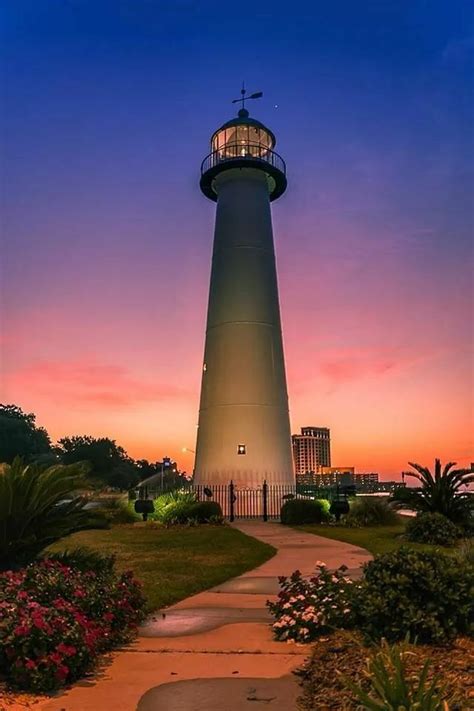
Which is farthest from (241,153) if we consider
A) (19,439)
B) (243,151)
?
(19,439)

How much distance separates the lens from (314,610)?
636cm

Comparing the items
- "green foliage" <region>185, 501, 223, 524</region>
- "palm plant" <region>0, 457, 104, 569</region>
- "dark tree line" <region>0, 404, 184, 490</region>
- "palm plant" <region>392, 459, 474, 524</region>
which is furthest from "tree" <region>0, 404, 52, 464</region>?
"palm plant" <region>0, 457, 104, 569</region>

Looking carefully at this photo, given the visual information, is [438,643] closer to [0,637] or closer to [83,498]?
[0,637]

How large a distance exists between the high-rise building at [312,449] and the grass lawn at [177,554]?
105965mm

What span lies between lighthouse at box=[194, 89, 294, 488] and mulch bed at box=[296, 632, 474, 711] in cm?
2044

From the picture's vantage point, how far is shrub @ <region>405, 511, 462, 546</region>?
52.0 ft

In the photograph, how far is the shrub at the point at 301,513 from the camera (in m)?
23.0

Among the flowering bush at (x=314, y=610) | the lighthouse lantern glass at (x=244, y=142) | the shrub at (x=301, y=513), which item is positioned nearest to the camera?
the flowering bush at (x=314, y=610)

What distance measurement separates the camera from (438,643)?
5598 millimetres

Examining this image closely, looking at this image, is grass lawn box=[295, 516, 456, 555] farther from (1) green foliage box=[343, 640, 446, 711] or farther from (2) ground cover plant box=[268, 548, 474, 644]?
(1) green foliage box=[343, 640, 446, 711]

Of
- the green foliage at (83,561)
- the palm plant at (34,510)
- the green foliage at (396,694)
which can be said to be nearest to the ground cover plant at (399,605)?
the green foliage at (396,694)

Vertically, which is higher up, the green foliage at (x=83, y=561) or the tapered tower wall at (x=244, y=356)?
the tapered tower wall at (x=244, y=356)

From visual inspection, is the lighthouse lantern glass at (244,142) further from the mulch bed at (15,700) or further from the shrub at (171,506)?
the mulch bed at (15,700)

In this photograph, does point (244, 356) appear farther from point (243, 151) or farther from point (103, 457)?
point (103, 457)
